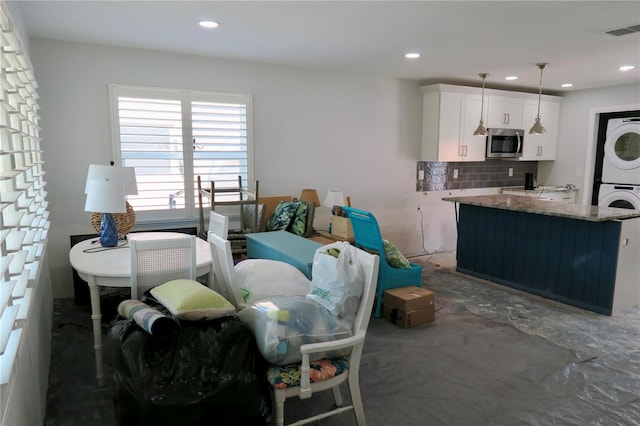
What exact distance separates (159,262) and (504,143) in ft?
17.0

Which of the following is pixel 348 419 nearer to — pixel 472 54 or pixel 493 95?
pixel 472 54

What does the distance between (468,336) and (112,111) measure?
3.62m

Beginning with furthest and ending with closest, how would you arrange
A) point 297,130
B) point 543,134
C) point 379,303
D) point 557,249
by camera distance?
1. point 543,134
2. point 297,130
3. point 557,249
4. point 379,303

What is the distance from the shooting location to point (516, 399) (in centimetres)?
251

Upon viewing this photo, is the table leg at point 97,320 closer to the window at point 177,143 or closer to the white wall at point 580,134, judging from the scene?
the window at point 177,143

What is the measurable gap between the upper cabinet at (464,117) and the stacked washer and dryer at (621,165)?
3.44 feet

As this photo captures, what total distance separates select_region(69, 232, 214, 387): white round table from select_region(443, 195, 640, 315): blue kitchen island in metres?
3.08

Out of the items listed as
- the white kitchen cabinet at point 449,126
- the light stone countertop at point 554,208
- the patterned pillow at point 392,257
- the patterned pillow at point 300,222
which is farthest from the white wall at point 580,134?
the patterned pillow at point 300,222

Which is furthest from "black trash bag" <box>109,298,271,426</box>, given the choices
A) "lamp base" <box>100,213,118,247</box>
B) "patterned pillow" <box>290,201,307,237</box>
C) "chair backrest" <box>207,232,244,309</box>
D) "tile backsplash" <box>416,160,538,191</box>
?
"tile backsplash" <box>416,160,538,191</box>

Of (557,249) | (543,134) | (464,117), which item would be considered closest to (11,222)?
(557,249)

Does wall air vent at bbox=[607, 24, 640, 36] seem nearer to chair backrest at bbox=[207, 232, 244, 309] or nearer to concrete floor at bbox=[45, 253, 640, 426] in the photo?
concrete floor at bbox=[45, 253, 640, 426]

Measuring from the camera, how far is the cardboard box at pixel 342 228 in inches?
176

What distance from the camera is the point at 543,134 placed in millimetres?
6457

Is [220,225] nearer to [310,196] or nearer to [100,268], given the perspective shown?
[100,268]
